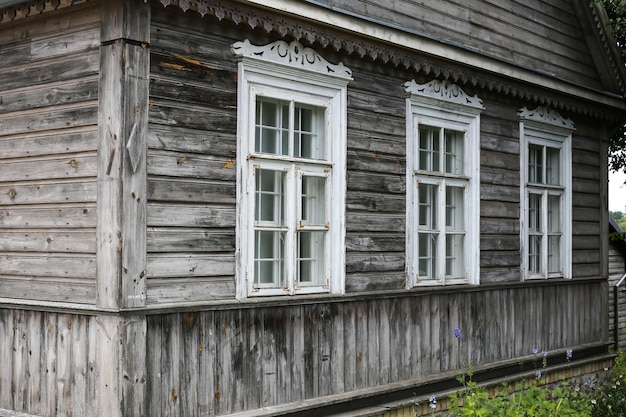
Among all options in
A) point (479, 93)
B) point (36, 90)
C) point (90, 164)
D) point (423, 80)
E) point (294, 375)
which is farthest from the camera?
point (479, 93)

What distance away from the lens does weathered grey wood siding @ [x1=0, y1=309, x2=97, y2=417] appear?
7.12 metres

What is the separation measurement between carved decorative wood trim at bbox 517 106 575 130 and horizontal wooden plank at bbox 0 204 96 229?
21.6ft

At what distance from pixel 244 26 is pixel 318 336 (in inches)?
116

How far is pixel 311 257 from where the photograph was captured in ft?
28.6

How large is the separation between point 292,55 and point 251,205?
58.3 inches

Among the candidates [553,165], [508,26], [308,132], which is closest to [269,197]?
[308,132]

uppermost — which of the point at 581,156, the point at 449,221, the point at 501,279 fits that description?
the point at 581,156

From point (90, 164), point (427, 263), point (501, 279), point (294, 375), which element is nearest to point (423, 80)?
point (427, 263)

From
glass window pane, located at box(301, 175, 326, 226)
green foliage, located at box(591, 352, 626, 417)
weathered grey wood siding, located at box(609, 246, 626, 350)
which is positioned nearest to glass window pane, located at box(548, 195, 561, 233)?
green foliage, located at box(591, 352, 626, 417)

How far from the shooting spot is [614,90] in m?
13.8

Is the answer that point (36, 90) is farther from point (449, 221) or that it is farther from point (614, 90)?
point (614, 90)

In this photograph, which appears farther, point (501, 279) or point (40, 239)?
point (501, 279)

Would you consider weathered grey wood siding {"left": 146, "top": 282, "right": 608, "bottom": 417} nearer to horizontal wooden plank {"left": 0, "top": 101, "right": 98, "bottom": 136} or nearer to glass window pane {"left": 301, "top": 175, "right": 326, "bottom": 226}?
glass window pane {"left": 301, "top": 175, "right": 326, "bottom": 226}

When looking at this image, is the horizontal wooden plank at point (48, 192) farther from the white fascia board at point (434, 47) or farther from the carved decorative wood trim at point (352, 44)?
the white fascia board at point (434, 47)
